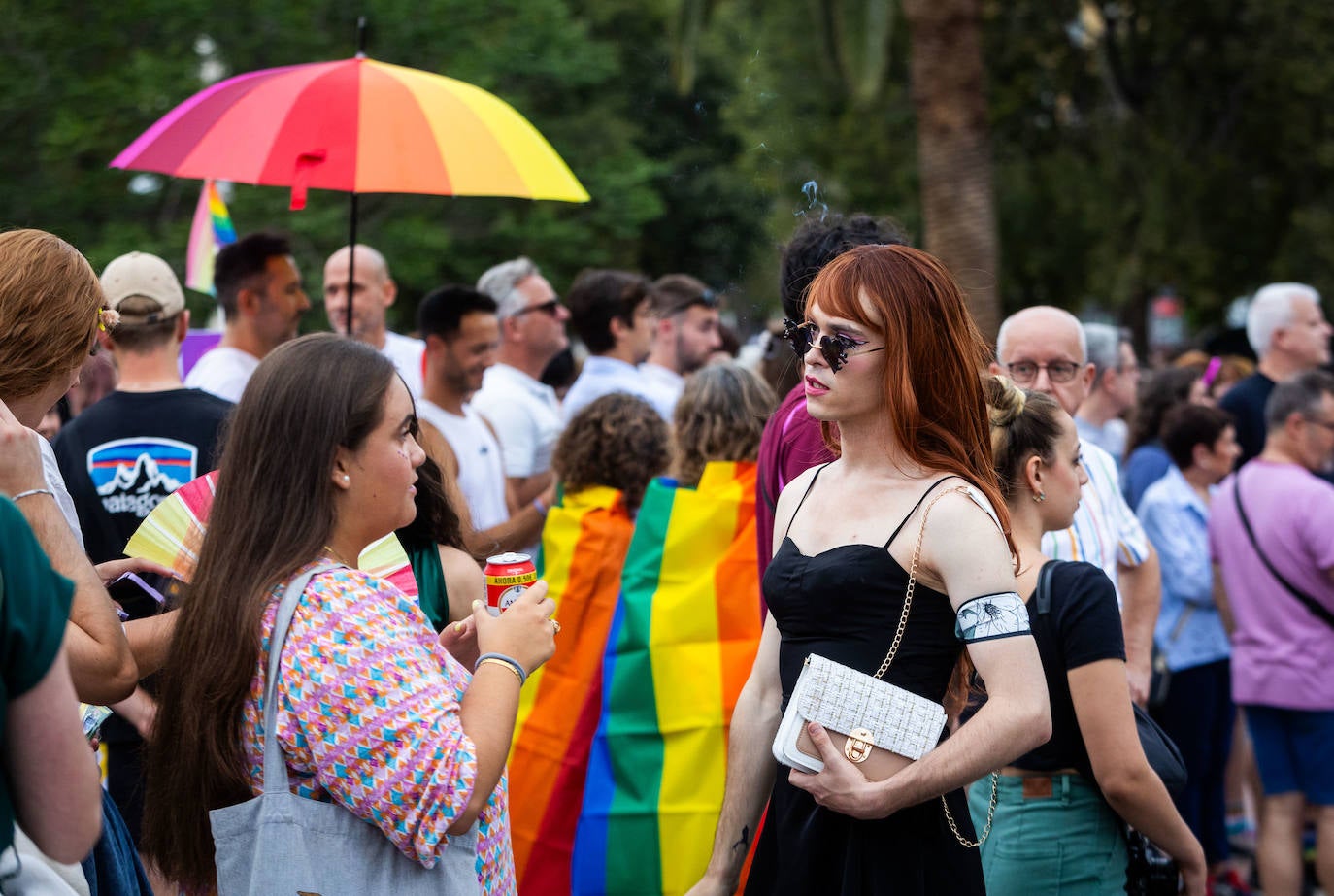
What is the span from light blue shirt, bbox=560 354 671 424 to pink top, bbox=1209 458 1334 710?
262 cm

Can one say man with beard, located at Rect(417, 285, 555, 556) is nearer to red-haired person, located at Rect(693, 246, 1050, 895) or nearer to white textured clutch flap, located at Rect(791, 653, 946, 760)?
red-haired person, located at Rect(693, 246, 1050, 895)

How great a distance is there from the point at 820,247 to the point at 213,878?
6.57ft

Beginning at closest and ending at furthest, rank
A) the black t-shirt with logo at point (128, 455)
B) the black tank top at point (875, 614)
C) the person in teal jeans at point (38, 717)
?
1. the person in teal jeans at point (38, 717)
2. the black tank top at point (875, 614)
3. the black t-shirt with logo at point (128, 455)

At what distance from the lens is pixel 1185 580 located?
6.20 metres

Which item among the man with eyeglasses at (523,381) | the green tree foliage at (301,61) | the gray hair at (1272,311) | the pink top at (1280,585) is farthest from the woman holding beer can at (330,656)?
the green tree foliage at (301,61)

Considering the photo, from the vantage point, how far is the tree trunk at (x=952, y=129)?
11031 millimetres

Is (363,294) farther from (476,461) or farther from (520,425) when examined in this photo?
(476,461)

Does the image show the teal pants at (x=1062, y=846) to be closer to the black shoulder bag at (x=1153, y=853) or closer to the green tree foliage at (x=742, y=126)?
the black shoulder bag at (x=1153, y=853)

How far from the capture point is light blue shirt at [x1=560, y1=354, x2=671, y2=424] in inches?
246

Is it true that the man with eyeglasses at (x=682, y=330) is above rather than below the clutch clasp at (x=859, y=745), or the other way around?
above

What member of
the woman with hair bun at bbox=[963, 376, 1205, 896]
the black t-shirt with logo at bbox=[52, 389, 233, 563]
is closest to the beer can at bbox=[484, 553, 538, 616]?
the woman with hair bun at bbox=[963, 376, 1205, 896]

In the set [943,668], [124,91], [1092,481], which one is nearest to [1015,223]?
[124,91]

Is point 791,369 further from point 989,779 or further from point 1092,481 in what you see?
point 989,779

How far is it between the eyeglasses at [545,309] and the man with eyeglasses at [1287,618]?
10.3 feet
